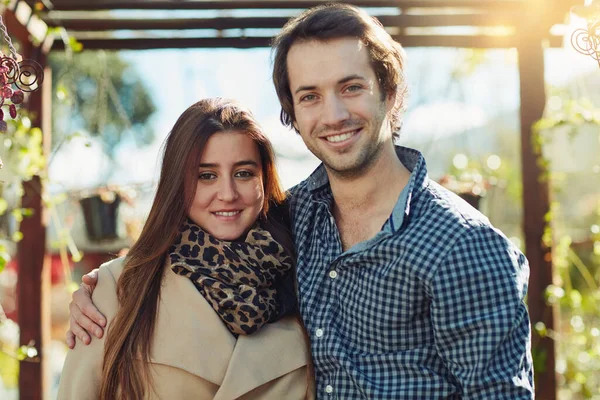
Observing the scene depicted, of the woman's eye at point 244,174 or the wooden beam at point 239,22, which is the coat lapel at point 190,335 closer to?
the woman's eye at point 244,174

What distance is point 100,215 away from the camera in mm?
4113

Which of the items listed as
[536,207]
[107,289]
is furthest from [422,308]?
[536,207]

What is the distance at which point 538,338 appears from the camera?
360 centimetres

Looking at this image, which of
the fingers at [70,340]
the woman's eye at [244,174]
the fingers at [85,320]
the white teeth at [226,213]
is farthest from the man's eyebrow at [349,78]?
the fingers at [70,340]

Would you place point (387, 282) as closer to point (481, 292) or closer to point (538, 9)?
point (481, 292)

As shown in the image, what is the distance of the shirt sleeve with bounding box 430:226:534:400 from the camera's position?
184 centimetres

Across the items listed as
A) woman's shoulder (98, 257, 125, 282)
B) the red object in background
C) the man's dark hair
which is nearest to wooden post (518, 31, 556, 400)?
the man's dark hair

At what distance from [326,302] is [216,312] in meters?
0.34

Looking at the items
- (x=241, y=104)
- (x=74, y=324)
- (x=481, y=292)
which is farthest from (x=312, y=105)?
(x=74, y=324)

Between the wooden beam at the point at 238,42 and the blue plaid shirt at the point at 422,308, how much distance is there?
1680mm

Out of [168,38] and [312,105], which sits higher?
[168,38]

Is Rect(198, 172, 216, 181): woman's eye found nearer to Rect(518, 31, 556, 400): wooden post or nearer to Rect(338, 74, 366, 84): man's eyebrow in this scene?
Rect(338, 74, 366, 84): man's eyebrow

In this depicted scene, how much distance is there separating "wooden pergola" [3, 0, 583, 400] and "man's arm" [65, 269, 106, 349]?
151cm

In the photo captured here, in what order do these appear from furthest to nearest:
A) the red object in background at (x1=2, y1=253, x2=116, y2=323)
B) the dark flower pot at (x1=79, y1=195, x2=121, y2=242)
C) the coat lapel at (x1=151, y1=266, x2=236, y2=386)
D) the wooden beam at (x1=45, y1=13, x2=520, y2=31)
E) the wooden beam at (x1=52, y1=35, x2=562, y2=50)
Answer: the red object in background at (x1=2, y1=253, x2=116, y2=323), the dark flower pot at (x1=79, y1=195, x2=121, y2=242), the wooden beam at (x1=52, y1=35, x2=562, y2=50), the wooden beam at (x1=45, y1=13, x2=520, y2=31), the coat lapel at (x1=151, y1=266, x2=236, y2=386)
